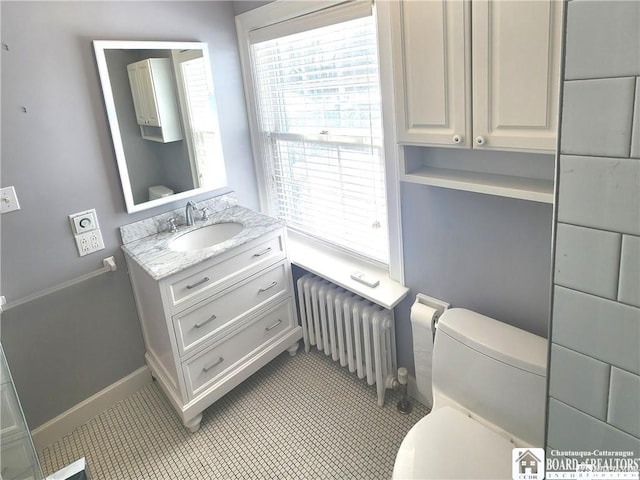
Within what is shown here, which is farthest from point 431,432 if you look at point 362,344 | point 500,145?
point 500,145

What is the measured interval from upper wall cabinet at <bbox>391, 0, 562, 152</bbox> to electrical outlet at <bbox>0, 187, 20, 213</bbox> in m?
1.63

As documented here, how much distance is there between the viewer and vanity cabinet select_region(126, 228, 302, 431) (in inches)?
76.5

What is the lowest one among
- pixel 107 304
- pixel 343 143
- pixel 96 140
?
pixel 107 304

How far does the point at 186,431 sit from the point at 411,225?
4.91 feet

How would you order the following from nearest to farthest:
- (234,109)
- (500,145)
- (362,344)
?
1. (500,145)
2. (362,344)
3. (234,109)

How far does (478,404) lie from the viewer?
1.50 meters

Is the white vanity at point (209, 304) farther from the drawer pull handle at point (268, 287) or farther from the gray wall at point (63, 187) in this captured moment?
the gray wall at point (63, 187)

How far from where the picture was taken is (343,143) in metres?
2.09

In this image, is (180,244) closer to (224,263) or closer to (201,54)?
(224,263)

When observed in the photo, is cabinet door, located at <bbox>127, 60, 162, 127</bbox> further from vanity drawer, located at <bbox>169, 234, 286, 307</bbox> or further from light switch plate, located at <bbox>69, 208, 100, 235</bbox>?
vanity drawer, located at <bbox>169, 234, 286, 307</bbox>

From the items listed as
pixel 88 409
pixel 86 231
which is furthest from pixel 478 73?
pixel 88 409

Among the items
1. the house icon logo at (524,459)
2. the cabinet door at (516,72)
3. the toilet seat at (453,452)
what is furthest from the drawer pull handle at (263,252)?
the house icon logo at (524,459)

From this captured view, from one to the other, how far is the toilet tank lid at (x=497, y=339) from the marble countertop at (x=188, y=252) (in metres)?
1.04

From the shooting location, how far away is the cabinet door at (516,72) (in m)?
1.11
